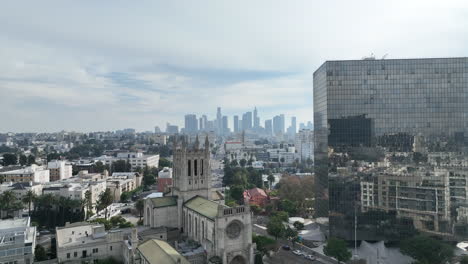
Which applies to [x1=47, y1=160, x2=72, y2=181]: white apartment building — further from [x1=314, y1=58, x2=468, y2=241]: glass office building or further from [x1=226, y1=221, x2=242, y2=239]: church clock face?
[x1=314, y1=58, x2=468, y2=241]: glass office building

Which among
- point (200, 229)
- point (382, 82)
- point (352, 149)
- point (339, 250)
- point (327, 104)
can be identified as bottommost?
point (339, 250)

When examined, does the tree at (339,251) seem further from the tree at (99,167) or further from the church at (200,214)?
the tree at (99,167)

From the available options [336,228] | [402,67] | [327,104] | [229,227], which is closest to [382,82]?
[402,67]

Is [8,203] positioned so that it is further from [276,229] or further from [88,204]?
[276,229]

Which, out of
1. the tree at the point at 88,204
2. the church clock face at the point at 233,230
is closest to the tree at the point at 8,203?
the tree at the point at 88,204

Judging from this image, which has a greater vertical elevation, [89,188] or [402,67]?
[402,67]

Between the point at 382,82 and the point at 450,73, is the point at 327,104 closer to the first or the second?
the point at 382,82
